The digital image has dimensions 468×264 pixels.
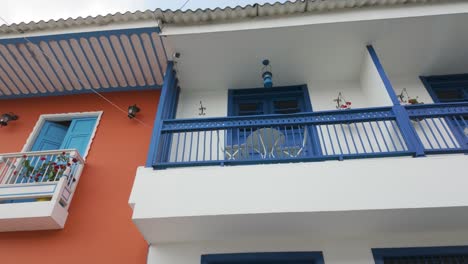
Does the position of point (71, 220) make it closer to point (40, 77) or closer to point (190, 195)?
point (190, 195)

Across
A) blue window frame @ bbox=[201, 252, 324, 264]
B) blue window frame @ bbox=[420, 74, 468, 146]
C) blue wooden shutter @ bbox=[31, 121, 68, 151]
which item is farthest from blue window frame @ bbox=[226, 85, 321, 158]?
blue wooden shutter @ bbox=[31, 121, 68, 151]

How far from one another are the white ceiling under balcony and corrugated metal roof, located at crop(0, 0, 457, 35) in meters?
0.28

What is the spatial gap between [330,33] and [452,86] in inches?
116

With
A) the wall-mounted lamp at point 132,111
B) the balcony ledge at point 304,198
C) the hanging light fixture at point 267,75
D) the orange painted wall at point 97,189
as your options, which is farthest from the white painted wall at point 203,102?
the balcony ledge at point 304,198

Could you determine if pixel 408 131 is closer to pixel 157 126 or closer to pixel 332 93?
pixel 332 93

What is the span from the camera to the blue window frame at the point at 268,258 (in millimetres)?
4097

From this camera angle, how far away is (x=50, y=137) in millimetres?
6273

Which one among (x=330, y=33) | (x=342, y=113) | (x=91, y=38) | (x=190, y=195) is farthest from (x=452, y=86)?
(x=91, y=38)

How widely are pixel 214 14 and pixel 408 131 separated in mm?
3674

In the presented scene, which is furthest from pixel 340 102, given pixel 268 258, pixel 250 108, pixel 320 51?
pixel 268 258

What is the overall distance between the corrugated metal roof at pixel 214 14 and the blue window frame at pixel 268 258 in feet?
13.0

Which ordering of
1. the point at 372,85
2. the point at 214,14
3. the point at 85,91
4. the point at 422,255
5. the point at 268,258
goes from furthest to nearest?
the point at 85,91
the point at 372,85
the point at 214,14
the point at 268,258
the point at 422,255

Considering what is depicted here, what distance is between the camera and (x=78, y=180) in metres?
5.30

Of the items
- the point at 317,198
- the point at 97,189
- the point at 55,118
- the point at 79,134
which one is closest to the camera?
the point at 317,198
